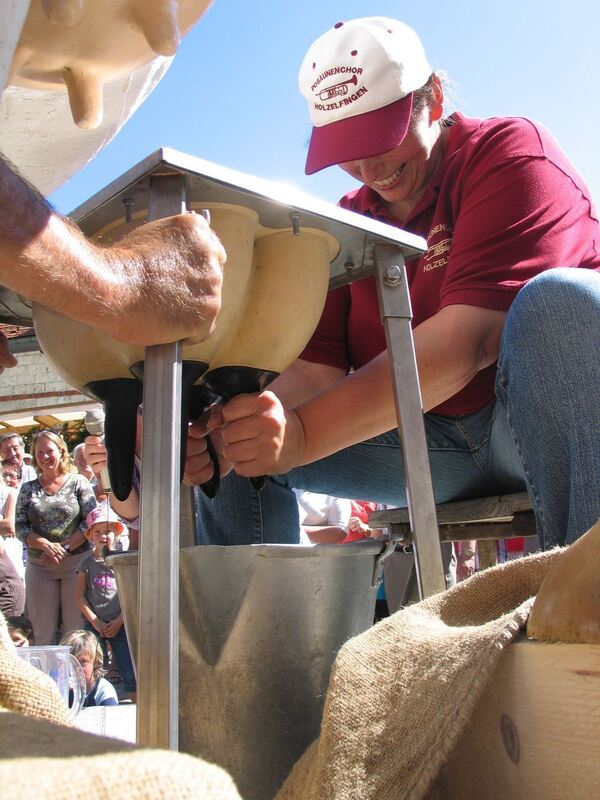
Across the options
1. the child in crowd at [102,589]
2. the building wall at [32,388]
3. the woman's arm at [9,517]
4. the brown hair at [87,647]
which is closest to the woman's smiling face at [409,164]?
the brown hair at [87,647]

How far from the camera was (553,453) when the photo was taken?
0.85 metres

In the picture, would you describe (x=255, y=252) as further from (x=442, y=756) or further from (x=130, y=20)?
(x=442, y=756)

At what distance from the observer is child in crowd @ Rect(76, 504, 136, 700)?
3.18 meters

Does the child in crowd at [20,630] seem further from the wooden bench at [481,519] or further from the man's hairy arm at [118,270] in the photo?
the man's hairy arm at [118,270]

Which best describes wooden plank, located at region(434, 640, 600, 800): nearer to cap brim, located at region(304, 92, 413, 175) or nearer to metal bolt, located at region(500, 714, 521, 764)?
metal bolt, located at region(500, 714, 521, 764)

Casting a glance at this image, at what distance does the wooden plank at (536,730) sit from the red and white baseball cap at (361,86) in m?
0.89

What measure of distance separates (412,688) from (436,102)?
1101 millimetres

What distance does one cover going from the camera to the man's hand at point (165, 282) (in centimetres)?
69

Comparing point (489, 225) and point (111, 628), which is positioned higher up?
point (489, 225)

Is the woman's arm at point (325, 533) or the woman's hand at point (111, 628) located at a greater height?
the woman's arm at point (325, 533)

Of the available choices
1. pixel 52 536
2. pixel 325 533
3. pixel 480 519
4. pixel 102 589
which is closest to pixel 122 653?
pixel 102 589

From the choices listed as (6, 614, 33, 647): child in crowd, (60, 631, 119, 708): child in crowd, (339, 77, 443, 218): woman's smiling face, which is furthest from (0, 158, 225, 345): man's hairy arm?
(6, 614, 33, 647): child in crowd

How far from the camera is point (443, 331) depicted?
103 cm

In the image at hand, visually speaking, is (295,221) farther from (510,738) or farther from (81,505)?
(81,505)
